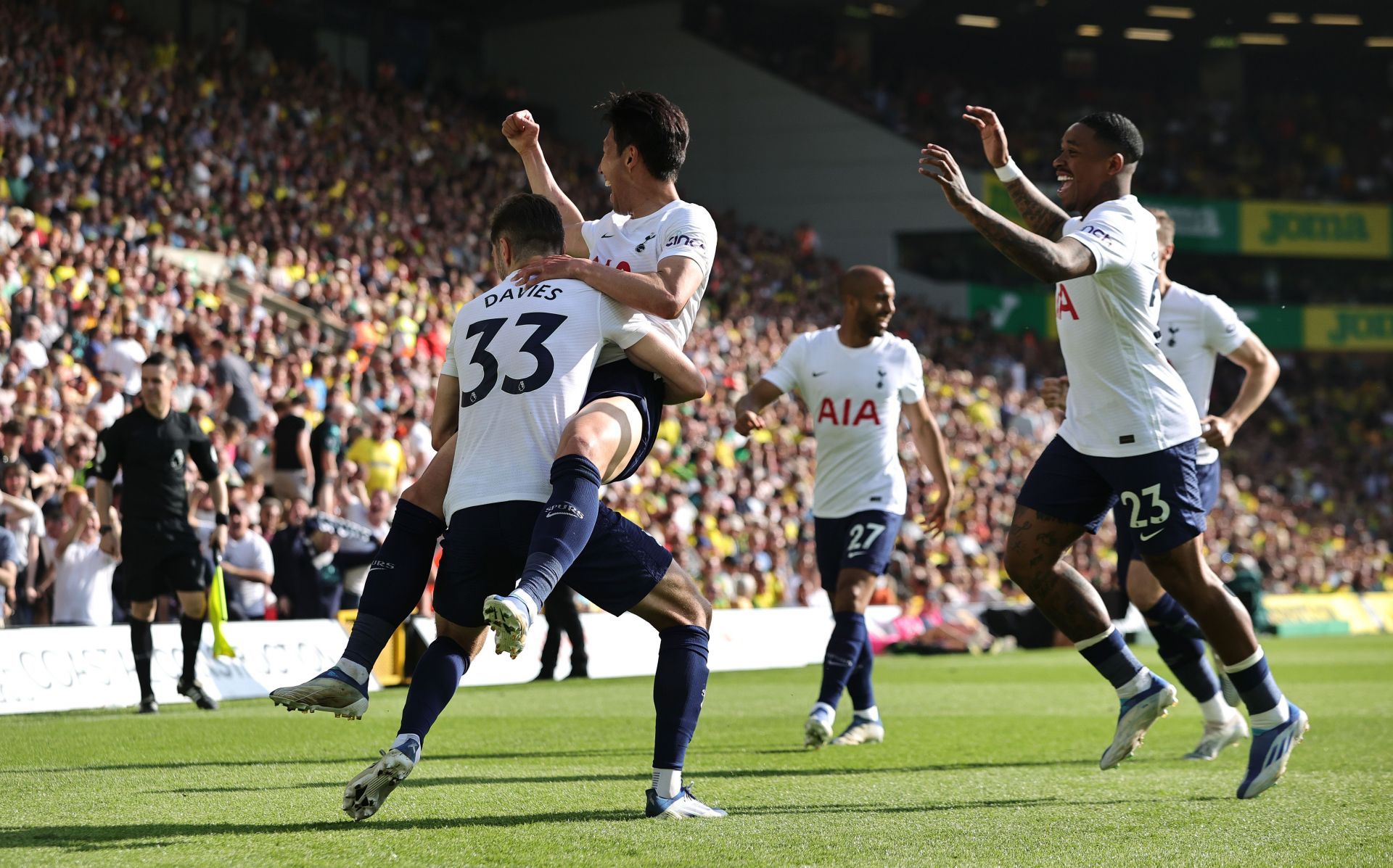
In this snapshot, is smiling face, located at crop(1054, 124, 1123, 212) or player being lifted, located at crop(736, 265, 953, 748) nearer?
smiling face, located at crop(1054, 124, 1123, 212)

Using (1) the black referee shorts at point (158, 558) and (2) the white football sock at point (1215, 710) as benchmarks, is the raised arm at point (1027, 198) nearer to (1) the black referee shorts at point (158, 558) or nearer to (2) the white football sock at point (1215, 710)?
(2) the white football sock at point (1215, 710)

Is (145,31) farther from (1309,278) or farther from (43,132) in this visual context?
(1309,278)

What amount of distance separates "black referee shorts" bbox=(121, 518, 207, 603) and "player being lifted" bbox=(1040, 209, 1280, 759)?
5808 mm

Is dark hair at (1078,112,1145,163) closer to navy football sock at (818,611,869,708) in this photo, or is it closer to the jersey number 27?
the jersey number 27

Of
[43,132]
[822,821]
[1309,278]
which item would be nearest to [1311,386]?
[1309,278]

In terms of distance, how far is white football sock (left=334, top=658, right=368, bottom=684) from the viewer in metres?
4.65

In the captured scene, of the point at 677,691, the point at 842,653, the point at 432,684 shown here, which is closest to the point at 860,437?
the point at 842,653

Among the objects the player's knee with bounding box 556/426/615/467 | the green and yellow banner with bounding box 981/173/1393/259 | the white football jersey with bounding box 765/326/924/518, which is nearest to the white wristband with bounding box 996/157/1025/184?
the player's knee with bounding box 556/426/615/467

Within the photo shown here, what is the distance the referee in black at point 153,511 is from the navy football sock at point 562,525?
6.12 metres

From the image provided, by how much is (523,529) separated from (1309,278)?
143ft

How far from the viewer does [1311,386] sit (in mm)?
43750

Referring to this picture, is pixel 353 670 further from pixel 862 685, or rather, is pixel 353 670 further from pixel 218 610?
pixel 218 610

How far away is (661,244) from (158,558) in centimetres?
601

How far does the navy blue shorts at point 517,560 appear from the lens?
4.75 metres
